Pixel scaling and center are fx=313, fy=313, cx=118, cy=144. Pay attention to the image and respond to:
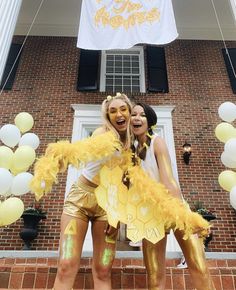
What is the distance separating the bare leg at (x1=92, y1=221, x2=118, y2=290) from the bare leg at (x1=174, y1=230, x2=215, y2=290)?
1.84 ft

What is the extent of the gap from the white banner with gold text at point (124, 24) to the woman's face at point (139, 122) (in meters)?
3.48

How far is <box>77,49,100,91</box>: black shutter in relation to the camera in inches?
317

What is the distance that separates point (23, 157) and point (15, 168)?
0.84 ft

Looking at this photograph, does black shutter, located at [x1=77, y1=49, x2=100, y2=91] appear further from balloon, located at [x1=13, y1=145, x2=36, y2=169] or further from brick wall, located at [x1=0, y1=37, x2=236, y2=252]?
balloon, located at [x1=13, y1=145, x2=36, y2=169]

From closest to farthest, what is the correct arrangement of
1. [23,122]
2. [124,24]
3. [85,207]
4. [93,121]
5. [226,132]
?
[85,207] → [226,132] → [23,122] → [124,24] → [93,121]

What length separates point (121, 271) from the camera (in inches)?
124

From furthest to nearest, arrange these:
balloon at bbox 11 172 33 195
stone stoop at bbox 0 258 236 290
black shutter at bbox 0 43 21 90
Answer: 1. black shutter at bbox 0 43 21 90
2. balloon at bbox 11 172 33 195
3. stone stoop at bbox 0 258 236 290

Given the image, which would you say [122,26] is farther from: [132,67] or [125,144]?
[125,144]

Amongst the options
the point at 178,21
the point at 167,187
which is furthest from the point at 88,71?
the point at 167,187

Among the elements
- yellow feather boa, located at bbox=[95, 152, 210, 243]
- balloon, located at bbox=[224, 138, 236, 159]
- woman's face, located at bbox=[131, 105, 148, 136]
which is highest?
balloon, located at bbox=[224, 138, 236, 159]

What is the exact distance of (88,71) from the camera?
330 inches

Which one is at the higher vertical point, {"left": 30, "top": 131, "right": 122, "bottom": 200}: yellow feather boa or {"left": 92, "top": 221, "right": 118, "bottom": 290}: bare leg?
{"left": 30, "top": 131, "right": 122, "bottom": 200}: yellow feather boa

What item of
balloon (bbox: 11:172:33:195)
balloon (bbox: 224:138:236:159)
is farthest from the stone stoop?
balloon (bbox: 224:138:236:159)

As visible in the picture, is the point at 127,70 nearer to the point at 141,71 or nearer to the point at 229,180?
the point at 141,71
